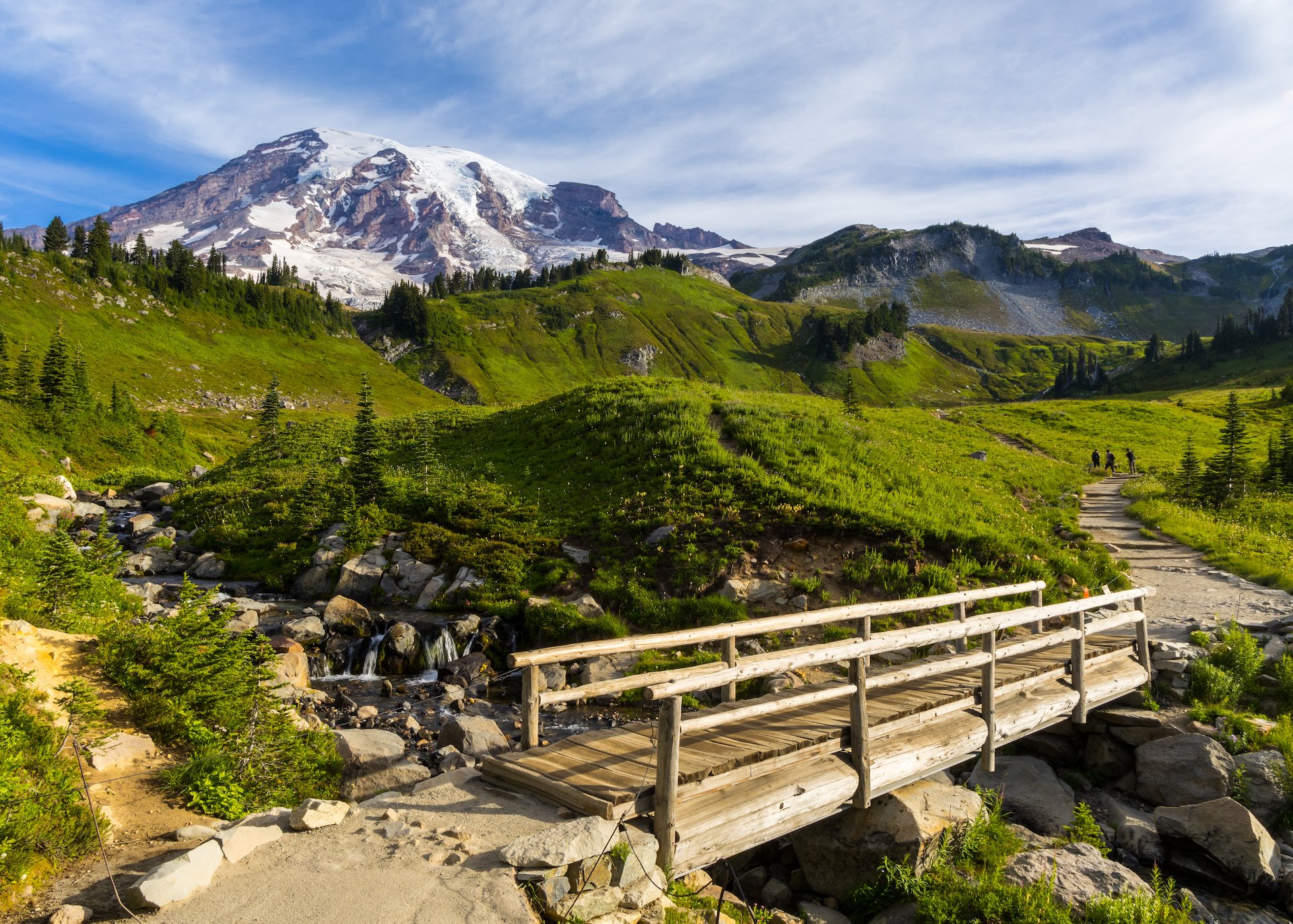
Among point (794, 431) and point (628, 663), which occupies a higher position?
point (794, 431)

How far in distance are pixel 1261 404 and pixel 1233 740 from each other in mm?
104281

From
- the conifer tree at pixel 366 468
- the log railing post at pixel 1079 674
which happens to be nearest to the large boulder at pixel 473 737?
the log railing post at pixel 1079 674

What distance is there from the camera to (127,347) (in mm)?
100188

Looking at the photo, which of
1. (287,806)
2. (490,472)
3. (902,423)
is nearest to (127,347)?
(490,472)

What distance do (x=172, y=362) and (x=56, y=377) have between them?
58.8 m

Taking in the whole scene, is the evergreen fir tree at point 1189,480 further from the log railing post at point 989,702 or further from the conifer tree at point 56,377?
the conifer tree at point 56,377

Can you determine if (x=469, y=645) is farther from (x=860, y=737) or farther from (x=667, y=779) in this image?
(x=667, y=779)

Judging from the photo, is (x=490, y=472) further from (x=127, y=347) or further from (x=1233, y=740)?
(x=127, y=347)

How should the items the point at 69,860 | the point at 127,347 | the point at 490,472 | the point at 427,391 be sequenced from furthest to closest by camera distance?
the point at 427,391
the point at 127,347
the point at 490,472
the point at 69,860

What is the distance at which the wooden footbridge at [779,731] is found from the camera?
25.7ft

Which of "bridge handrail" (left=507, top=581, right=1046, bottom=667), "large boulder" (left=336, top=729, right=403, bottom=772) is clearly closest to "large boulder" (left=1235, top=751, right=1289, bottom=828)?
"bridge handrail" (left=507, top=581, right=1046, bottom=667)

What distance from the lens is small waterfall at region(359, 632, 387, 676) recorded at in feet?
60.3

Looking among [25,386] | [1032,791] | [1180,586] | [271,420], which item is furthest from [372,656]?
[25,386]

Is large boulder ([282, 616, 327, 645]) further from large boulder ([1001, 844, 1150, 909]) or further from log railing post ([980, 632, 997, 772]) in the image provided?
large boulder ([1001, 844, 1150, 909])
